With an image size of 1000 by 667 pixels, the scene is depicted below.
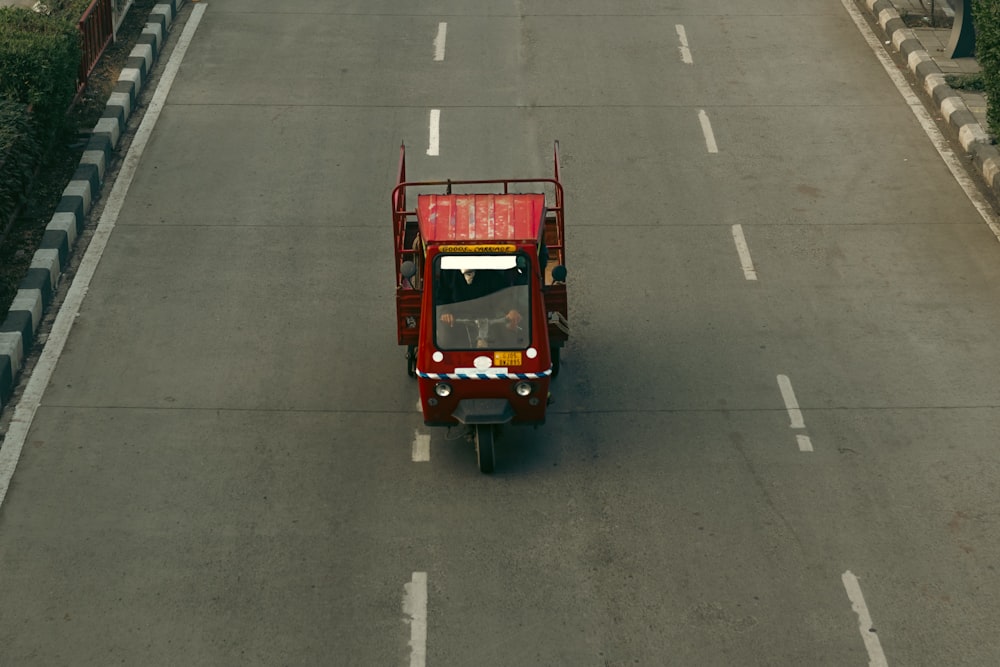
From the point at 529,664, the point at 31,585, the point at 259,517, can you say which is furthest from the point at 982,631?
the point at 31,585

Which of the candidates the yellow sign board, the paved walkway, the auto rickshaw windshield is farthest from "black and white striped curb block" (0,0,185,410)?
the paved walkway

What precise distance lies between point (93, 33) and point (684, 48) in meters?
8.54

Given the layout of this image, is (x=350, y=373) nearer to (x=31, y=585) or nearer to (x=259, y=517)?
(x=259, y=517)

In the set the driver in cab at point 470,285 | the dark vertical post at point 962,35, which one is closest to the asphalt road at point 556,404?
the dark vertical post at point 962,35

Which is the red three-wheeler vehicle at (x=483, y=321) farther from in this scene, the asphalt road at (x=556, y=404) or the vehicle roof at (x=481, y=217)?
the asphalt road at (x=556, y=404)

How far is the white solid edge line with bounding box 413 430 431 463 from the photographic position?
43.1 feet

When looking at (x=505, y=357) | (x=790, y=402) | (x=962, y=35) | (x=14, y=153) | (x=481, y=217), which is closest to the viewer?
(x=505, y=357)

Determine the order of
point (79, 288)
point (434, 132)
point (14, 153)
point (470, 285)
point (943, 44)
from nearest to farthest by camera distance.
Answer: point (470, 285), point (79, 288), point (14, 153), point (434, 132), point (943, 44)

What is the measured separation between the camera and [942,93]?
65.1 feet

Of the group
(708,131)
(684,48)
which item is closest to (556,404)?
(708,131)

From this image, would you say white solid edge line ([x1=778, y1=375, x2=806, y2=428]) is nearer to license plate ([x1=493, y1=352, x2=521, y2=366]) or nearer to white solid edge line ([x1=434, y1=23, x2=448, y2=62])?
license plate ([x1=493, y1=352, x2=521, y2=366])

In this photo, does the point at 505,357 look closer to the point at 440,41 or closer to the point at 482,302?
the point at 482,302

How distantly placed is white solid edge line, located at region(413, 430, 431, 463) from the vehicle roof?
6.22 feet

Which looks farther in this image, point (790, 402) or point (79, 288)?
point (79, 288)
